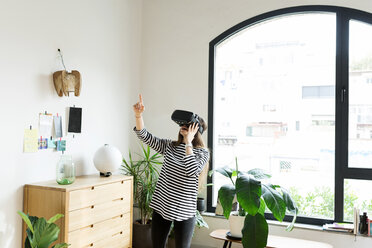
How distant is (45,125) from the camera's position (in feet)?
9.91

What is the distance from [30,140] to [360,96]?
113 inches

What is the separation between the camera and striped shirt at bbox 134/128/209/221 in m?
2.75

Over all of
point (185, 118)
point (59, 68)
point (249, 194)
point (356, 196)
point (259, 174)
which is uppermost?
point (59, 68)

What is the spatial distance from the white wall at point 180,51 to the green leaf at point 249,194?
0.96m

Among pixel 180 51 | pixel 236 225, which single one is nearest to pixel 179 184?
pixel 236 225

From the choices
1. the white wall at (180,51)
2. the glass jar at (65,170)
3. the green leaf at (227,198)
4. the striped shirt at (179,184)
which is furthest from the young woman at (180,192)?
the white wall at (180,51)

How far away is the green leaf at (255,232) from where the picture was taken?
9.34ft

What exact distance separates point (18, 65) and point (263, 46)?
2318 millimetres

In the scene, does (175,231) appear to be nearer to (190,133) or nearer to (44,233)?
(190,133)

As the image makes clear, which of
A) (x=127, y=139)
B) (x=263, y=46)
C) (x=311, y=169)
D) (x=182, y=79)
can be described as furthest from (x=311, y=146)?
(x=127, y=139)

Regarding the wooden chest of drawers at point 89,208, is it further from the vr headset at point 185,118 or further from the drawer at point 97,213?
the vr headset at point 185,118

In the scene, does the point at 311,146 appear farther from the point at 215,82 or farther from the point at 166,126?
the point at 166,126

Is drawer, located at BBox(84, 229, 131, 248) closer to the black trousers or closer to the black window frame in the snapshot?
the black trousers

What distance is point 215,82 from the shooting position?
4008 mm
